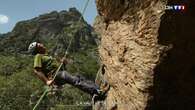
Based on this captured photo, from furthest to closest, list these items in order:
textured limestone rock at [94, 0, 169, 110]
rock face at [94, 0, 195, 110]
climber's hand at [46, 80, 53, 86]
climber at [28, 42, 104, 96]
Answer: climber at [28, 42, 104, 96]
climber's hand at [46, 80, 53, 86]
textured limestone rock at [94, 0, 169, 110]
rock face at [94, 0, 195, 110]

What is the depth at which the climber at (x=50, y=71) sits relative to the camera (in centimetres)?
1231

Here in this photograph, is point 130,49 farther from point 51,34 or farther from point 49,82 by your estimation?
point 51,34

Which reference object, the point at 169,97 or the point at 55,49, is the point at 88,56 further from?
the point at 169,97

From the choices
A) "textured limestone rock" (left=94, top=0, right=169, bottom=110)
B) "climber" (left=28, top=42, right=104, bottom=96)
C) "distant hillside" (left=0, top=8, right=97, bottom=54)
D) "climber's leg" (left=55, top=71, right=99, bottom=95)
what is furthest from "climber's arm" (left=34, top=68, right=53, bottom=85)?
"distant hillside" (left=0, top=8, right=97, bottom=54)

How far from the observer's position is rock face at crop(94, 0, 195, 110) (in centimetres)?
962

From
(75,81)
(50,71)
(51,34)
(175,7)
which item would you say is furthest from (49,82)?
(51,34)

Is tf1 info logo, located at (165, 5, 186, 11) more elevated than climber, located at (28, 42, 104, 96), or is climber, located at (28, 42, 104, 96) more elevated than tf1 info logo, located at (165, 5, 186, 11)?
tf1 info logo, located at (165, 5, 186, 11)

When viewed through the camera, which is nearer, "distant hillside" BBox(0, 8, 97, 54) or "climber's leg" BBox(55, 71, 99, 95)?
"climber's leg" BBox(55, 71, 99, 95)

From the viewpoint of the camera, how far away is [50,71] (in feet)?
41.0

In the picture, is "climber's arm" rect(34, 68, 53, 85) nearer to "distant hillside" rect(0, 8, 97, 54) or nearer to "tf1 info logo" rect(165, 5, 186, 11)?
"tf1 info logo" rect(165, 5, 186, 11)

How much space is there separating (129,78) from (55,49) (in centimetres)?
8451

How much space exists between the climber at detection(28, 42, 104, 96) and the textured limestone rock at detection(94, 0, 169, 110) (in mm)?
721

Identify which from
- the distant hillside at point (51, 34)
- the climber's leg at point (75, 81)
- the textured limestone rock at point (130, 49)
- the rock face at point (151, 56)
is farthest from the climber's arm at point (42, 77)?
the distant hillside at point (51, 34)

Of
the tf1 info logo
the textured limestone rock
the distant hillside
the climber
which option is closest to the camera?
the tf1 info logo
